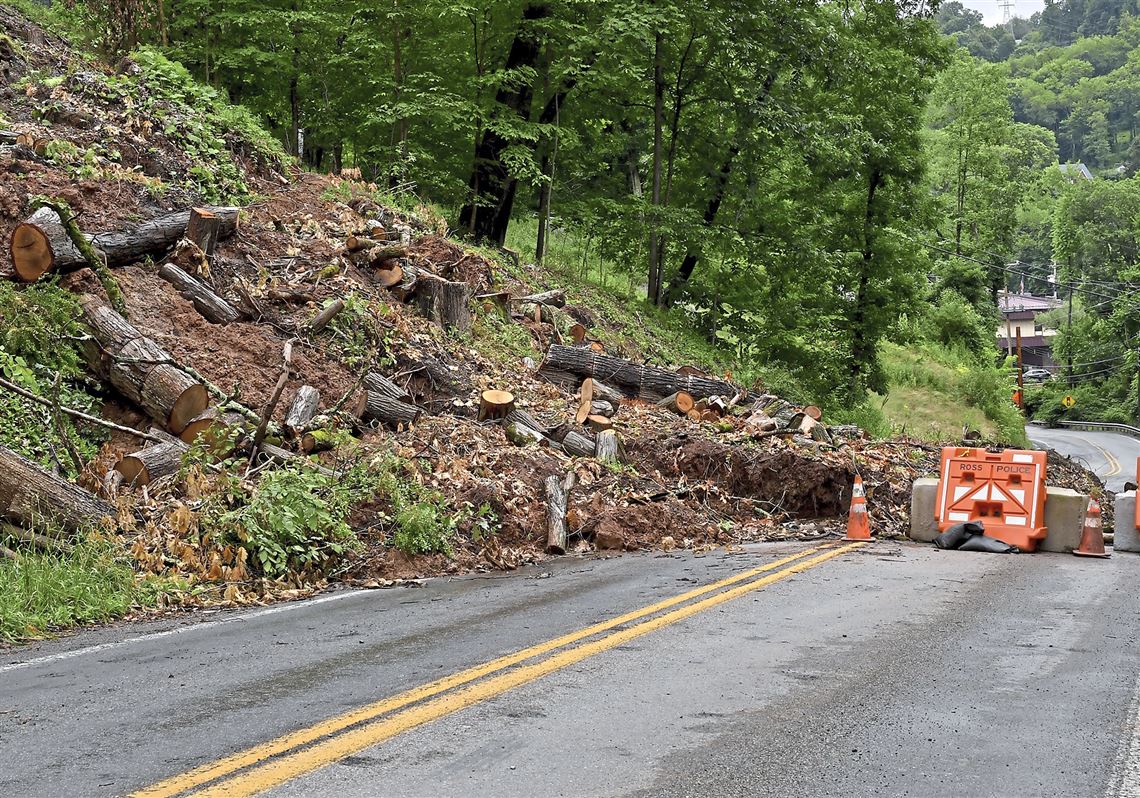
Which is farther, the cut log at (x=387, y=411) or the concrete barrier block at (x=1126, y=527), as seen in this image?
the concrete barrier block at (x=1126, y=527)

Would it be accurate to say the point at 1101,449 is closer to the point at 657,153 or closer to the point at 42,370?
the point at 657,153

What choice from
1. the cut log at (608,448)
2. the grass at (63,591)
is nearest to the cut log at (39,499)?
the grass at (63,591)

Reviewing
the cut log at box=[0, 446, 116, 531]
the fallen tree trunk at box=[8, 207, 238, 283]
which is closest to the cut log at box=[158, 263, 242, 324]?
the fallen tree trunk at box=[8, 207, 238, 283]

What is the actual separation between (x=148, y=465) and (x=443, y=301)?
6.28 metres

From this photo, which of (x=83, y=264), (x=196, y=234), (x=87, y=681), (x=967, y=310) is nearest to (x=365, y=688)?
(x=87, y=681)

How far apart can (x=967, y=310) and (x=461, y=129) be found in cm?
4071

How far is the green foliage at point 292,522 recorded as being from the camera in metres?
9.36

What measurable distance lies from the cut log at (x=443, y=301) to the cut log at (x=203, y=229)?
9.70 ft

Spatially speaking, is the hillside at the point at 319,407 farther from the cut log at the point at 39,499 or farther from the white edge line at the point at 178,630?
the white edge line at the point at 178,630

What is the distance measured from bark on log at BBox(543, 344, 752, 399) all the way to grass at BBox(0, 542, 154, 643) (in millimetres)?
8312

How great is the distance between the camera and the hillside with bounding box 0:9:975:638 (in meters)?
9.76

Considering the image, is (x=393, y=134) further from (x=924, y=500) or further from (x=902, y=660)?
(x=902, y=660)

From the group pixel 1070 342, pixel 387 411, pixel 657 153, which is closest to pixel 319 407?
pixel 387 411

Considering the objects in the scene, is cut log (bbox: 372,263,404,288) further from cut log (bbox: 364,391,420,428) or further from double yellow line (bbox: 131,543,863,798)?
double yellow line (bbox: 131,543,863,798)
